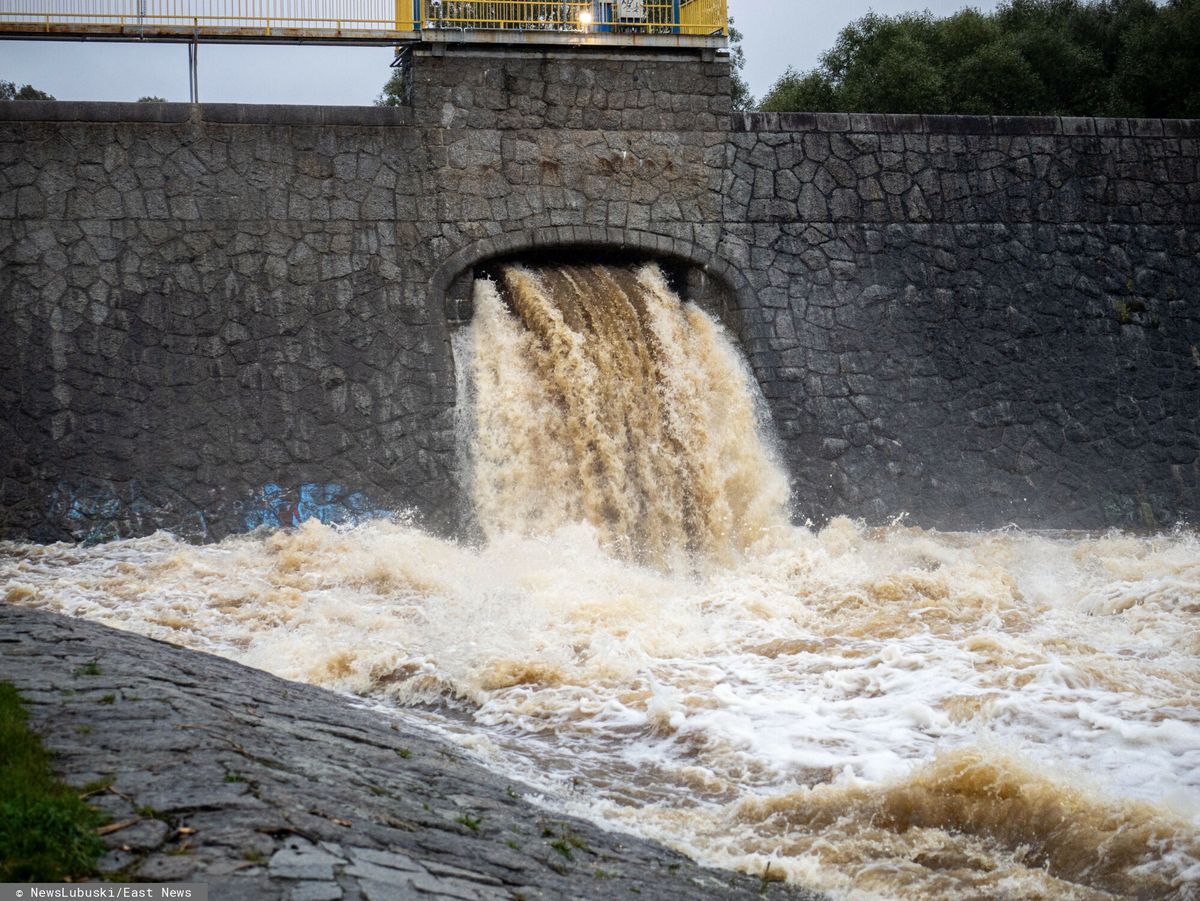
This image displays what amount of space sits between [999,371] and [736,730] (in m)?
6.93

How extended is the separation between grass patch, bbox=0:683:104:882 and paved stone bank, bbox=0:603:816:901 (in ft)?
0.24

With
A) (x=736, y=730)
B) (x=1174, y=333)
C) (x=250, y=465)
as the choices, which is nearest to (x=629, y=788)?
(x=736, y=730)

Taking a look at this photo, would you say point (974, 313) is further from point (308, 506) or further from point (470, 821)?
point (470, 821)

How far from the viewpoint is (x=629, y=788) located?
20.3ft

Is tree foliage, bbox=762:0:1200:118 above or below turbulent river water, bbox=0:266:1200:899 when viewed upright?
above

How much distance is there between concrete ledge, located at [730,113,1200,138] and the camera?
502 inches

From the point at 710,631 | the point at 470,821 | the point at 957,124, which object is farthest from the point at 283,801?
the point at 957,124

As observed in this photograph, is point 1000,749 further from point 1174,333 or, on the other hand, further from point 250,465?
point 1174,333

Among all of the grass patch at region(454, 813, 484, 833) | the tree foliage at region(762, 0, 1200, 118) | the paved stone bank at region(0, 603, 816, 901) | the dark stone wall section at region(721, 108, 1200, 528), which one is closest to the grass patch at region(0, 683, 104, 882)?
the paved stone bank at region(0, 603, 816, 901)

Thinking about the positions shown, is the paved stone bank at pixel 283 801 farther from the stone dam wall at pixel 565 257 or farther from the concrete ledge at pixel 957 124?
the concrete ledge at pixel 957 124

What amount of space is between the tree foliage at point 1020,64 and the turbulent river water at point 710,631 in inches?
324

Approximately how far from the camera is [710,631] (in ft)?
29.9

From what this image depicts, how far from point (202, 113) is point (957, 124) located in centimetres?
697

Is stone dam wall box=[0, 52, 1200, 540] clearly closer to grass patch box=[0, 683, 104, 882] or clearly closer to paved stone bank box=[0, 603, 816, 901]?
paved stone bank box=[0, 603, 816, 901]
